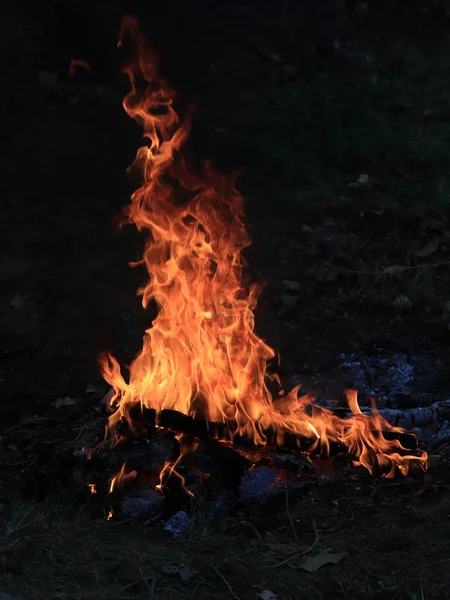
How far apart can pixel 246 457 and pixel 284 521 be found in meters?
0.56

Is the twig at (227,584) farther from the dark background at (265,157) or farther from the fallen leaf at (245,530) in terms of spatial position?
the dark background at (265,157)

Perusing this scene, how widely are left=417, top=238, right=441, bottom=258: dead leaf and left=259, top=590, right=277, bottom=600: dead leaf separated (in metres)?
5.32

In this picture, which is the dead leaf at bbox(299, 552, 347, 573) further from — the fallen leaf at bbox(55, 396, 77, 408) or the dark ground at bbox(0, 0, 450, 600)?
the fallen leaf at bbox(55, 396, 77, 408)

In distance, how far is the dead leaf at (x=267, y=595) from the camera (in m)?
3.51

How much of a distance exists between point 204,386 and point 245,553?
1.57m

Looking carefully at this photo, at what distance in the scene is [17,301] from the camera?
26.0ft

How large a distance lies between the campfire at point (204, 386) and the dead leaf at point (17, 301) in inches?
87.0

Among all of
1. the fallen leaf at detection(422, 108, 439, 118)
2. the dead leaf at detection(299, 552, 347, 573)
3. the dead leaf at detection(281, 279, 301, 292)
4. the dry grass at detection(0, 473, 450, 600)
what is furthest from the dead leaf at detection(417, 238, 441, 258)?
the dead leaf at detection(299, 552, 347, 573)

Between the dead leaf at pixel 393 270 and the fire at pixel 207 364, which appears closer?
the fire at pixel 207 364

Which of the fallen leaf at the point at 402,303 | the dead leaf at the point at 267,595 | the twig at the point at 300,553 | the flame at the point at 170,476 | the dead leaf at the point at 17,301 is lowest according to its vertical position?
the dead leaf at the point at 17,301

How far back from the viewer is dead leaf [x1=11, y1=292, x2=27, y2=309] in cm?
785

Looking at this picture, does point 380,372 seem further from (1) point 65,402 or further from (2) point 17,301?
(2) point 17,301

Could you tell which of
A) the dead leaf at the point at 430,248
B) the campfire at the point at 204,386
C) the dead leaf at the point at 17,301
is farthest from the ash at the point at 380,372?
the dead leaf at the point at 17,301

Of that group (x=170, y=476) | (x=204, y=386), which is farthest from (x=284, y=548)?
(x=204, y=386)
